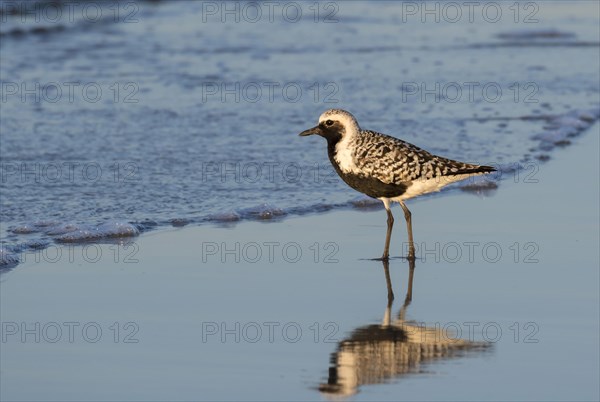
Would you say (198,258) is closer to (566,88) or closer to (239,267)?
(239,267)

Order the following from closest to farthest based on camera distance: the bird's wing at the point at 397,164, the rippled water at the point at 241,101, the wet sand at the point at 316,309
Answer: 1. the wet sand at the point at 316,309
2. the bird's wing at the point at 397,164
3. the rippled water at the point at 241,101

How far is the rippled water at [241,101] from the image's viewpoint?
9828mm

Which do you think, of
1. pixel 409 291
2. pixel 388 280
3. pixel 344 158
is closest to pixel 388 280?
pixel 388 280

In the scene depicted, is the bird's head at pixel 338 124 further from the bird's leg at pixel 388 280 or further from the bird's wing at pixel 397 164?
the bird's leg at pixel 388 280

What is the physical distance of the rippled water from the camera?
983cm

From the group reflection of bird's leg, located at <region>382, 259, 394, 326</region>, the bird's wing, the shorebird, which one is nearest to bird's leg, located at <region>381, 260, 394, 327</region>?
reflection of bird's leg, located at <region>382, 259, 394, 326</region>

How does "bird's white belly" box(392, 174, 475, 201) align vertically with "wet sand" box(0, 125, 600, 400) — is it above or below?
above

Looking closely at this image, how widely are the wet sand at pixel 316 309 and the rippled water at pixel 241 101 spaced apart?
720 millimetres

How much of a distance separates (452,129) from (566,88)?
7.72 feet

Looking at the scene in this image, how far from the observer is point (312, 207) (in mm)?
9492

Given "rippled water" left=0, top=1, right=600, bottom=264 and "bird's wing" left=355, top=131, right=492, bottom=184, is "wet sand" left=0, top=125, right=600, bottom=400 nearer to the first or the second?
"bird's wing" left=355, top=131, right=492, bottom=184

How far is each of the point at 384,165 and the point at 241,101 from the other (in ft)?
17.9

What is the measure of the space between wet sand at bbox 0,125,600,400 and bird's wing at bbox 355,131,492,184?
0.47 metres

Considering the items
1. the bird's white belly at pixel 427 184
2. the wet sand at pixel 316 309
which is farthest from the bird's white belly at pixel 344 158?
the wet sand at pixel 316 309
